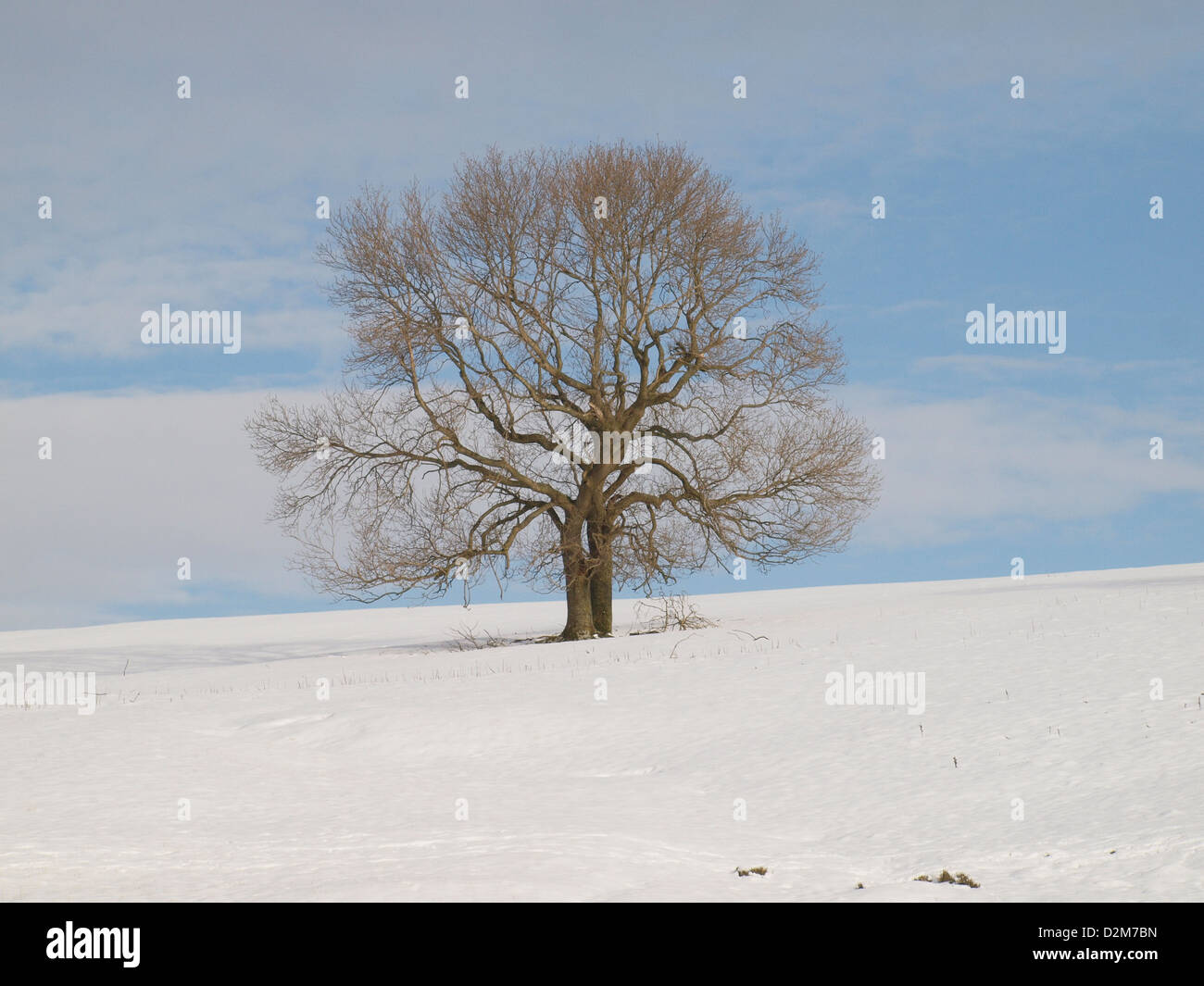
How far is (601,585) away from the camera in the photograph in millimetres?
31172

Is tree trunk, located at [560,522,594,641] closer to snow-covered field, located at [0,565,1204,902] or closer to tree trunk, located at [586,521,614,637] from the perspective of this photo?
tree trunk, located at [586,521,614,637]

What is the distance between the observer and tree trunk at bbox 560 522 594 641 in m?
29.9

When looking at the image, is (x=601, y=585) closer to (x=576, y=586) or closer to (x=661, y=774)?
(x=576, y=586)

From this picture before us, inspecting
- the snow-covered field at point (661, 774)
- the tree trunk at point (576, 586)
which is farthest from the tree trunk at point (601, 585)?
the snow-covered field at point (661, 774)

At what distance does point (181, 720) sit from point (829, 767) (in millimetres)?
10267

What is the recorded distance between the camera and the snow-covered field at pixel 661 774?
9.89 meters

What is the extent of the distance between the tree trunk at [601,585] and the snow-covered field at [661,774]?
5744mm

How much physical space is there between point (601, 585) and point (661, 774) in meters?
16.5

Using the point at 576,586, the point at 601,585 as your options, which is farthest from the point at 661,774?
the point at 601,585

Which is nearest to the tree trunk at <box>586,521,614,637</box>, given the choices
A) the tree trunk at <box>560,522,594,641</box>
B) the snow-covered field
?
the tree trunk at <box>560,522,594,641</box>

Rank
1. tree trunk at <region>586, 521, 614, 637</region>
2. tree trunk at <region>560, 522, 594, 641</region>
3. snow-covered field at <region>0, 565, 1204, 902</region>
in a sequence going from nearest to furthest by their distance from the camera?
snow-covered field at <region>0, 565, 1204, 902</region> < tree trunk at <region>560, 522, 594, 641</region> < tree trunk at <region>586, 521, 614, 637</region>

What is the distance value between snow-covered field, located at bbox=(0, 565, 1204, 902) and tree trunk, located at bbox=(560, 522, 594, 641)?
198 inches
